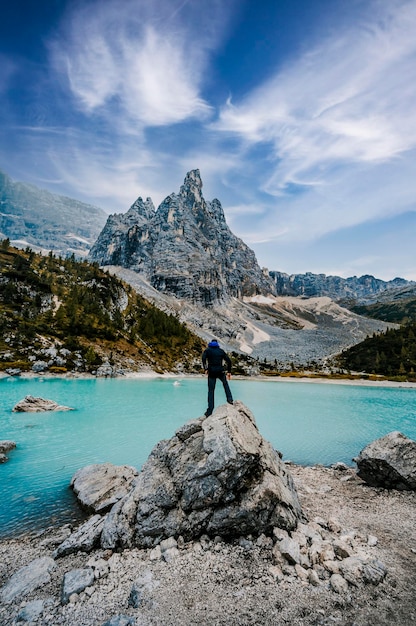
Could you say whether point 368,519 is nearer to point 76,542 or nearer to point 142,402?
point 76,542

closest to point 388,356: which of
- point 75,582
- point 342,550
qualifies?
point 342,550

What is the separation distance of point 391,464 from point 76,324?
10143 cm

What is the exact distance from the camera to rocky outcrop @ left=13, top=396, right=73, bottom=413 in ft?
124

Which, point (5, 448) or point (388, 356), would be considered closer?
point (5, 448)

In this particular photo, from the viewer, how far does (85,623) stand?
7.28 meters

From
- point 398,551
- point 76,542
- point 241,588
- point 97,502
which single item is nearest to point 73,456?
point 97,502

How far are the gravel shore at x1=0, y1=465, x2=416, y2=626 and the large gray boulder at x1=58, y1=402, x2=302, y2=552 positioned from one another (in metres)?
0.50

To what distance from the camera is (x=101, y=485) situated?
16.2m

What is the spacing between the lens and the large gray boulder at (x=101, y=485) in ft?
47.5

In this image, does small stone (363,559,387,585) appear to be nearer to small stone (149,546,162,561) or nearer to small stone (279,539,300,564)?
small stone (279,539,300,564)

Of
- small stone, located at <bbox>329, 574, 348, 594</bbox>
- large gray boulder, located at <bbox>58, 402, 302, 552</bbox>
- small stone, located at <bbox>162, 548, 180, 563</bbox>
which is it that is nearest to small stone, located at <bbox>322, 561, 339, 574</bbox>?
small stone, located at <bbox>329, 574, 348, 594</bbox>

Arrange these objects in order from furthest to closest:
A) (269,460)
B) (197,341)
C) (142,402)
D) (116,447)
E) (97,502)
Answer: (197,341) < (142,402) < (116,447) < (97,502) < (269,460)

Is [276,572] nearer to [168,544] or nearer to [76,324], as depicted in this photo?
[168,544]

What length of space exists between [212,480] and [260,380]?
102 metres
